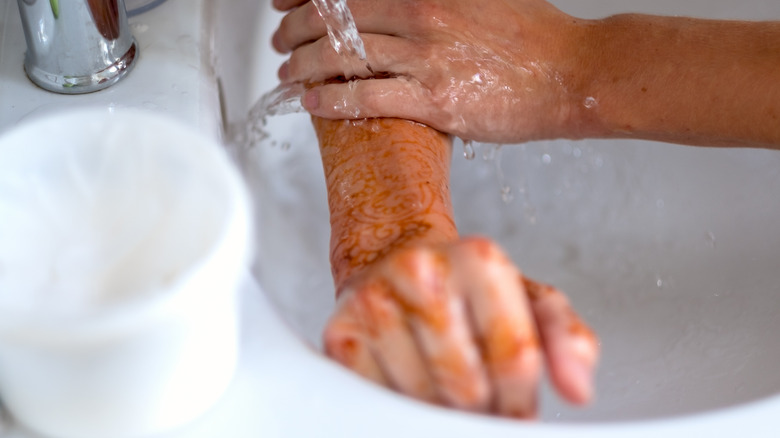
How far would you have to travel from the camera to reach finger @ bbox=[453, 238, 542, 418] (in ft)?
1.23

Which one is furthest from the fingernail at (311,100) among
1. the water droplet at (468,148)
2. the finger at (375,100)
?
the water droplet at (468,148)

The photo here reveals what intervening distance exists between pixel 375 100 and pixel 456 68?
0.08 meters

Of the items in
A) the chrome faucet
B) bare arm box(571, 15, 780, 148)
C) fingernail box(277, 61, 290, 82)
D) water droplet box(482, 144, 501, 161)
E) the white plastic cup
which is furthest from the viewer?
water droplet box(482, 144, 501, 161)

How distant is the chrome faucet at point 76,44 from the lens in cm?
57

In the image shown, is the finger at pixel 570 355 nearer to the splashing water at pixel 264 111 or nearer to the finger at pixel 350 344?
the finger at pixel 350 344

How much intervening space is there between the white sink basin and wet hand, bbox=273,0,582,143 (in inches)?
4.2

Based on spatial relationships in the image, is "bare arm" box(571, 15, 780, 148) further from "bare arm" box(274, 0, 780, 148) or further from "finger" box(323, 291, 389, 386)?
"finger" box(323, 291, 389, 386)

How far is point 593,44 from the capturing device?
2.53ft

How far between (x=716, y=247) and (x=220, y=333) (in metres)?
0.65

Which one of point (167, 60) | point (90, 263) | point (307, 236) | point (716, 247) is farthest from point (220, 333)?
point (716, 247)

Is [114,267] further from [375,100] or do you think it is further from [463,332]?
[375,100]

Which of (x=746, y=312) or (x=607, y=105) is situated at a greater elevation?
(x=607, y=105)

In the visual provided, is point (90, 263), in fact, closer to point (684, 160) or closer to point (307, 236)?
point (307, 236)

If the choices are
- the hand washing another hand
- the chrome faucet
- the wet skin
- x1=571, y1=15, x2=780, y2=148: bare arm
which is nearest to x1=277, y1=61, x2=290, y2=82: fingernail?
the hand washing another hand
